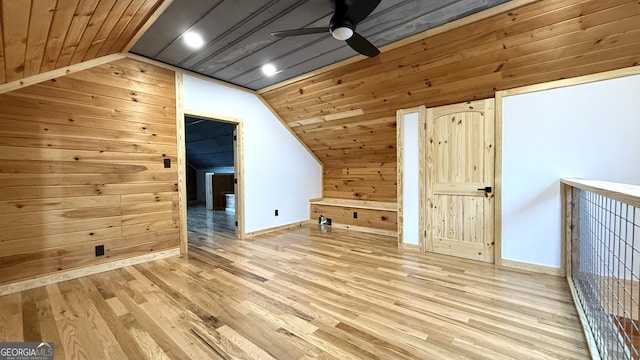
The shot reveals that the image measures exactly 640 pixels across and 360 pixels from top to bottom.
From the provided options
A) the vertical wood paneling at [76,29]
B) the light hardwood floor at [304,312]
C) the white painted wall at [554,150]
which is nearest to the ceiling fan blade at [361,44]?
the white painted wall at [554,150]

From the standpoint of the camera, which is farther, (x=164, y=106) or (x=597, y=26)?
(x=164, y=106)

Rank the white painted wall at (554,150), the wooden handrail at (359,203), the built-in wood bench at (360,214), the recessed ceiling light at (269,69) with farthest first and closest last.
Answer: the wooden handrail at (359,203)
the built-in wood bench at (360,214)
the recessed ceiling light at (269,69)
the white painted wall at (554,150)

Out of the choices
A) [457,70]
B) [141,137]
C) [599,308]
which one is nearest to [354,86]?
[457,70]

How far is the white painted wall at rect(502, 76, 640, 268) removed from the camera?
8.05 ft

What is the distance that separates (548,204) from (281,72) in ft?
12.0

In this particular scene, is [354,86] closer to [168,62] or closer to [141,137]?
[168,62]

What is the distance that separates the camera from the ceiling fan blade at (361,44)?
7.57 feet

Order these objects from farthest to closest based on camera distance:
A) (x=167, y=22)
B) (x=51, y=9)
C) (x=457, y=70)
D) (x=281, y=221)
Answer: (x=281, y=221)
(x=457, y=70)
(x=167, y=22)
(x=51, y=9)

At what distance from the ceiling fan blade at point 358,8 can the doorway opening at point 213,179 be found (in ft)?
8.92

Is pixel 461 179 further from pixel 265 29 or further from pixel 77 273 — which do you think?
pixel 77 273

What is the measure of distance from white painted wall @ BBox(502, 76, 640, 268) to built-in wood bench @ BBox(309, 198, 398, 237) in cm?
182

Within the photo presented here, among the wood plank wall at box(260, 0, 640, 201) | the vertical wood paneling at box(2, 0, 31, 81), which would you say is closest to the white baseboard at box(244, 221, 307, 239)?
the wood plank wall at box(260, 0, 640, 201)

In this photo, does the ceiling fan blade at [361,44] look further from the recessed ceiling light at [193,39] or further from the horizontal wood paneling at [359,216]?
the horizontal wood paneling at [359,216]

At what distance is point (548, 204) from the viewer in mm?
2809
